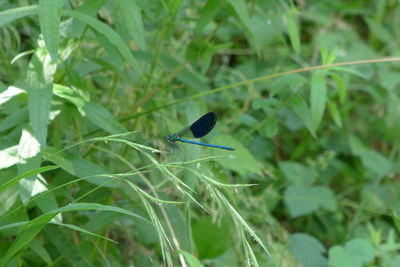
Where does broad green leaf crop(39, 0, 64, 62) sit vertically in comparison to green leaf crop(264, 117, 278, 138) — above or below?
above

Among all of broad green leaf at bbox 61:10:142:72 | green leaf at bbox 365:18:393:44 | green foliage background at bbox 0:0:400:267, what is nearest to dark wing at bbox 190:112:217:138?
green foliage background at bbox 0:0:400:267

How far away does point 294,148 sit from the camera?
3.26 metres

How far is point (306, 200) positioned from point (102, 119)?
1.45 metres

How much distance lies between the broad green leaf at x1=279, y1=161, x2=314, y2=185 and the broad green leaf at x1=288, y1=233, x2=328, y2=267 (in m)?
0.64

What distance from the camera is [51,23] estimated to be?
1.28m

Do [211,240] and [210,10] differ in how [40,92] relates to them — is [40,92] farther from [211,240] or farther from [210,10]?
[211,240]

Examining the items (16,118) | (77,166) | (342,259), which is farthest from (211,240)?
(16,118)

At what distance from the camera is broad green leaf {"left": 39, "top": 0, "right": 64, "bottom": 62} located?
1267 millimetres

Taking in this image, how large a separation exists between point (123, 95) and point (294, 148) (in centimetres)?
139

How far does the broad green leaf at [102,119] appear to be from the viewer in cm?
148

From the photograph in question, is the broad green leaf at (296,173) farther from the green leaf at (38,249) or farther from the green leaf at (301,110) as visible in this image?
the green leaf at (38,249)

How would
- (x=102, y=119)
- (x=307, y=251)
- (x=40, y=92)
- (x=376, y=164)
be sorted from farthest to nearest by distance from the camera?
1. (x=376, y=164)
2. (x=307, y=251)
3. (x=102, y=119)
4. (x=40, y=92)

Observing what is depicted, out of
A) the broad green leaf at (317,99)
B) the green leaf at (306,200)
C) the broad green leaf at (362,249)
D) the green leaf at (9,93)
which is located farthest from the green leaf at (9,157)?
the green leaf at (306,200)

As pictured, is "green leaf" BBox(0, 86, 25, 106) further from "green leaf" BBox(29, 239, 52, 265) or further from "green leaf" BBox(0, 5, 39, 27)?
"green leaf" BBox(29, 239, 52, 265)
